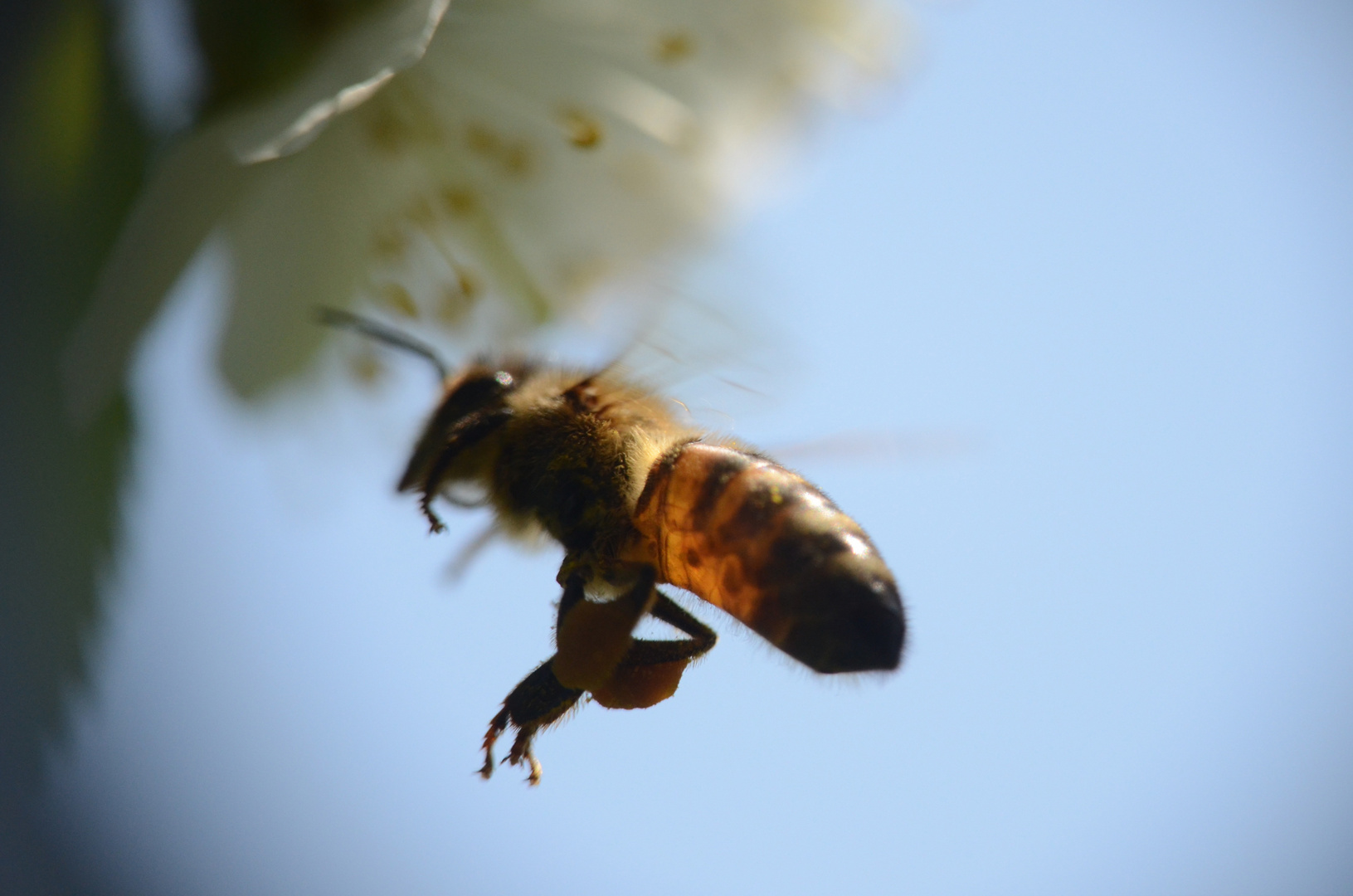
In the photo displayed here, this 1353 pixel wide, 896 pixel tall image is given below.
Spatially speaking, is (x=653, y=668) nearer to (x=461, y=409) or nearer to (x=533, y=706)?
(x=533, y=706)

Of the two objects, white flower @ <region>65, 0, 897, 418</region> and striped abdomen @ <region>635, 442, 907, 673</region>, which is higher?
striped abdomen @ <region>635, 442, 907, 673</region>

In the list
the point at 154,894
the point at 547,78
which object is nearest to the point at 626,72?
the point at 547,78

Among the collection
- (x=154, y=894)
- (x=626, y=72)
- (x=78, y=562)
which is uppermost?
(x=626, y=72)

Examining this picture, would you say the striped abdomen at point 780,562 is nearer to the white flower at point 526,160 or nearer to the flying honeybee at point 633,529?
the flying honeybee at point 633,529

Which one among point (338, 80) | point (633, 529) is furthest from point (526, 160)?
point (633, 529)

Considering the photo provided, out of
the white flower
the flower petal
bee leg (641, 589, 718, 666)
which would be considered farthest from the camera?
the white flower

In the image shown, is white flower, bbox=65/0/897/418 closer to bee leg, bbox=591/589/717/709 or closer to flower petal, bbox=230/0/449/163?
flower petal, bbox=230/0/449/163

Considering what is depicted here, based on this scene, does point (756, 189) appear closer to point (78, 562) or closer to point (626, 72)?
point (626, 72)

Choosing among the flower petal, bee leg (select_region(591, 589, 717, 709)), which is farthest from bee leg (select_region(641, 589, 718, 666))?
the flower petal
